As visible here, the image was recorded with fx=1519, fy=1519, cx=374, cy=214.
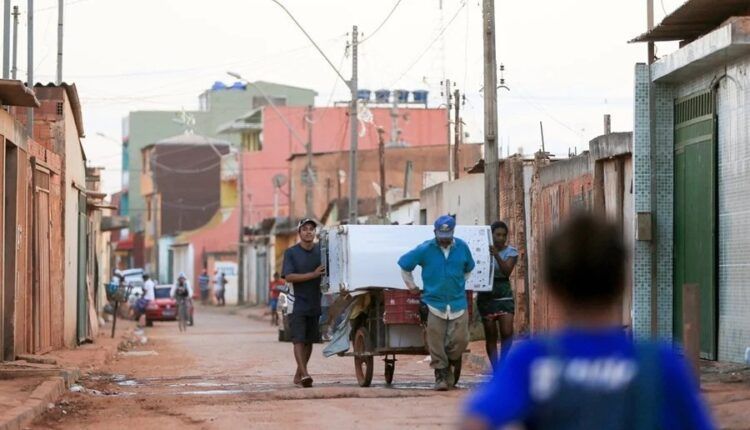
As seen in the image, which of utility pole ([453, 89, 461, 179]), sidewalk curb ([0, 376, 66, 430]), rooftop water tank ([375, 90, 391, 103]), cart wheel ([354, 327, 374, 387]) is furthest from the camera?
rooftop water tank ([375, 90, 391, 103])

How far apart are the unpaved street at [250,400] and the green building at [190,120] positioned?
79537mm

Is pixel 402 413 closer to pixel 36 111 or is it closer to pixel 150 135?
pixel 36 111

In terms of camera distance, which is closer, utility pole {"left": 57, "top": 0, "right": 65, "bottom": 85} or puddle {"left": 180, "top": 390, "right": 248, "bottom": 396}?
puddle {"left": 180, "top": 390, "right": 248, "bottom": 396}

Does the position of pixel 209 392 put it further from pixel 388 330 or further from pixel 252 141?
pixel 252 141

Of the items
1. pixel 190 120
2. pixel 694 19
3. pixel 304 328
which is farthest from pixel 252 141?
pixel 304 328

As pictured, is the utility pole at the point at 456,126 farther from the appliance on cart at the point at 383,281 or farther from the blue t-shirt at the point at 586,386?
the blue t-shirt at the point at 586,386

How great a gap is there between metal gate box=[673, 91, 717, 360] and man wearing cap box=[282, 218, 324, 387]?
421 cm

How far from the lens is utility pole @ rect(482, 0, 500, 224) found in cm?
2362

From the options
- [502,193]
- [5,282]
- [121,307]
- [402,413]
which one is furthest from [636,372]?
[121,307]

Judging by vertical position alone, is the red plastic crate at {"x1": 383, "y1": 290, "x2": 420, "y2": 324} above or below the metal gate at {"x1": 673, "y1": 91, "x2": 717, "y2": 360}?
below

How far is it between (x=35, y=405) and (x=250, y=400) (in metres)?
2.08

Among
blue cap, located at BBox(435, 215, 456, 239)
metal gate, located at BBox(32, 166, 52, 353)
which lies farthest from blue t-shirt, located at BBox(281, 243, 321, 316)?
metal gate, located at BBox(32, 166, 52, 353)

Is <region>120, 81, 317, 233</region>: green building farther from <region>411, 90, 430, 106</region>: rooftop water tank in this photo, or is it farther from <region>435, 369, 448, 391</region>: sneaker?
<region>435, 369, 448, 391</region>: sneaker

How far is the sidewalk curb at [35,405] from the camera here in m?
12.0
